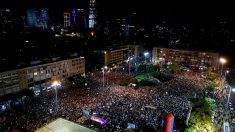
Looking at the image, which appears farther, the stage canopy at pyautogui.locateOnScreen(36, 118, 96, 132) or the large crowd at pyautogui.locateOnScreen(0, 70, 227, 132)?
the large crowd at pyautogui.locateOnScreen(0, 70, 227, 132)

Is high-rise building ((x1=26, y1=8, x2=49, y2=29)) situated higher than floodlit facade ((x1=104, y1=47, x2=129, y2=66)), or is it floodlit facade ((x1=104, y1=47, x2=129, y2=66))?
high-rise building ((x1=26, y1=8, x2=49, y2=29))

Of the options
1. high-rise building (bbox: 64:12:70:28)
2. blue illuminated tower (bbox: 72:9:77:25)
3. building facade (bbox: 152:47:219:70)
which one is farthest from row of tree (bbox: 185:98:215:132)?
blue illuminated tower (bbox: 72:9:77:25)

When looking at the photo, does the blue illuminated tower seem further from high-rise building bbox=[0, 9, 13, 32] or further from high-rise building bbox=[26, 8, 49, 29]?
high-rise building bbox=[0, 9, 13, 32]

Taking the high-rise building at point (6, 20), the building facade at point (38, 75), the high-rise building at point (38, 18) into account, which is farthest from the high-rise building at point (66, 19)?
the building facade at point (38, 75)

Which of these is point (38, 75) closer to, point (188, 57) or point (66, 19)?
point (188, 57)

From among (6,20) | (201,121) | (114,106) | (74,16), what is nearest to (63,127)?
(114,106)

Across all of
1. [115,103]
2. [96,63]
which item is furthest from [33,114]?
[96,63]
